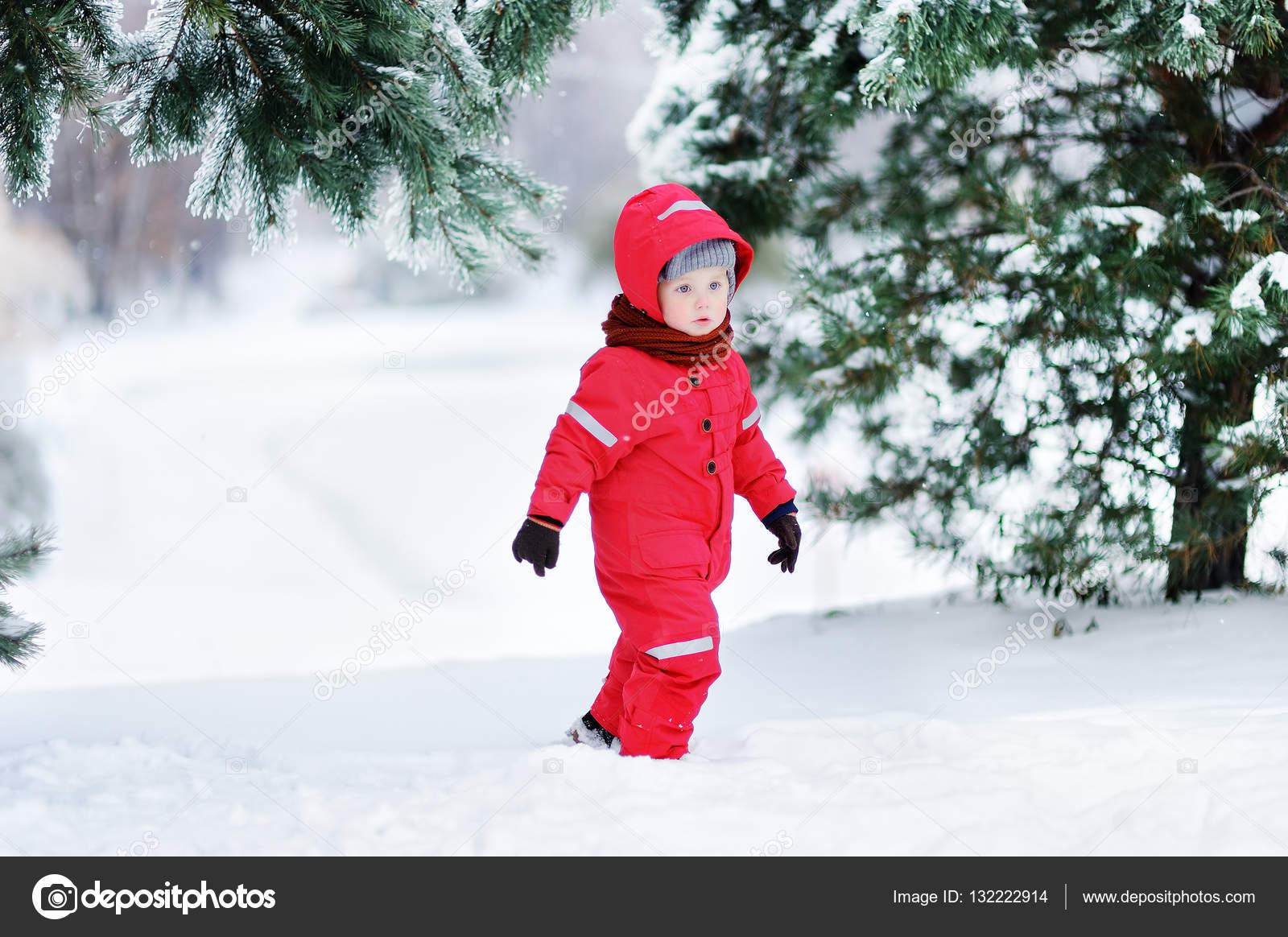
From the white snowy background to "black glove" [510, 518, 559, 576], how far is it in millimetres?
351

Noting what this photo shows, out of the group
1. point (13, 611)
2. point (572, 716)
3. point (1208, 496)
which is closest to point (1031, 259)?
point (1208, 496)

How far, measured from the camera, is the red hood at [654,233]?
1825 millimetres

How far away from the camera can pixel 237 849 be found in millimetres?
1499

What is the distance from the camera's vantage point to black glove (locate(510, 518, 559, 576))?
70.0 inches

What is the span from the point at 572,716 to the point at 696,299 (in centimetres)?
127

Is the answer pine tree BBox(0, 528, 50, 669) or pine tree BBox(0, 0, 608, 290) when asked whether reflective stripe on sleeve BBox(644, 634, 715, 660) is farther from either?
pine tree BBox(0, 528, 50, 669)

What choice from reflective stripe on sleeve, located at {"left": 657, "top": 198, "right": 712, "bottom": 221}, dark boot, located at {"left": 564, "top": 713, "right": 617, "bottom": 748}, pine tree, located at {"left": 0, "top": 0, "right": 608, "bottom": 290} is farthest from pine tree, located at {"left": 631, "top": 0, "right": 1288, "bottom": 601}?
dark boot, located at {"left": 564, "top": 713, "right": 617, "bottom": 748}

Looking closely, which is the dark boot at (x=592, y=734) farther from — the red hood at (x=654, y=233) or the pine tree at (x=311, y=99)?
the pine tree at (x=311, y=99)

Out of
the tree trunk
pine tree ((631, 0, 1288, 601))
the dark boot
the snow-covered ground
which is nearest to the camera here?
the snow-covered ground

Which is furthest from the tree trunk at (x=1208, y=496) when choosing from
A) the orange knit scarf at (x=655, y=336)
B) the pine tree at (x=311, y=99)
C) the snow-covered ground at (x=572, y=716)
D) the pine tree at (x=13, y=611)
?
the pine tree at (x=13, y=611)

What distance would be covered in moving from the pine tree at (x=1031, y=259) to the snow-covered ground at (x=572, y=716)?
260 millimetres
